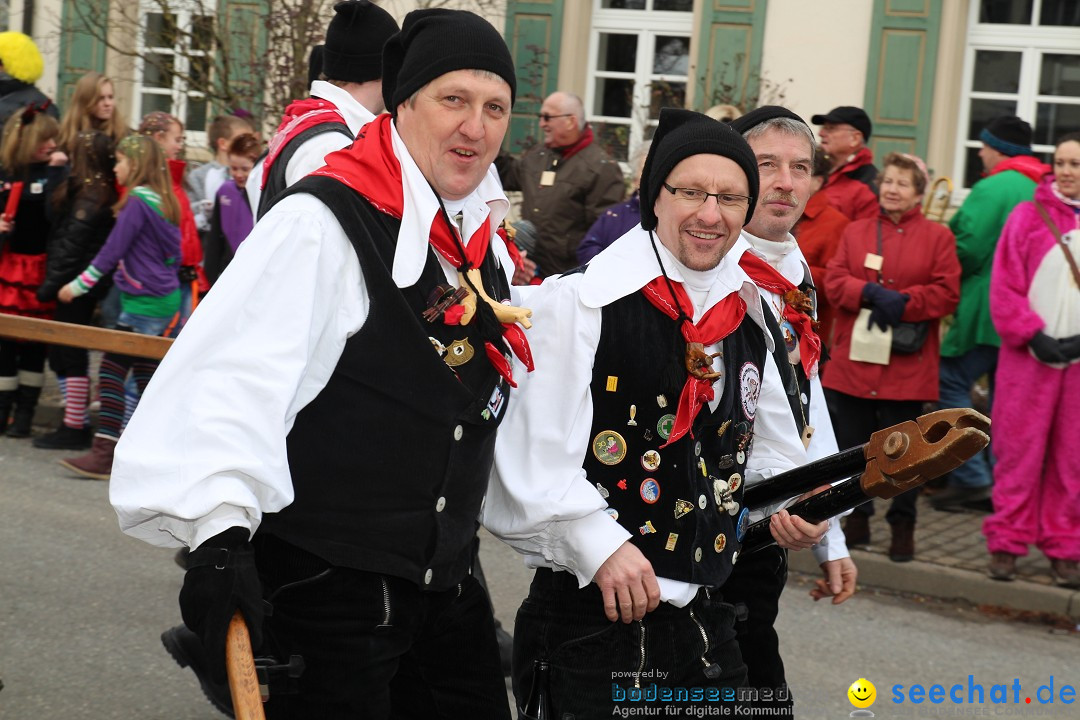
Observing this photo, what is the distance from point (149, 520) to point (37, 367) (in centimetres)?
662

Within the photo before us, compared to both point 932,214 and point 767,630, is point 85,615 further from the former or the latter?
point 932,214

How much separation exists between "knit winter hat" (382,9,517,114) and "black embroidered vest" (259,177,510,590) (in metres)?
0.29

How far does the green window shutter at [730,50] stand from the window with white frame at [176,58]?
13.6 feet

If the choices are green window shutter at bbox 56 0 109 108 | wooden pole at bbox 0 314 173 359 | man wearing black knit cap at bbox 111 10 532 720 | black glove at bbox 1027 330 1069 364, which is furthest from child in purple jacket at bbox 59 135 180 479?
green window shutter at bbox 56 0 109 108

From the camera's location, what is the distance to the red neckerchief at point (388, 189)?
2582mm

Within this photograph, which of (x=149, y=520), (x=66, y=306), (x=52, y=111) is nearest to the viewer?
(x=149, y=520)

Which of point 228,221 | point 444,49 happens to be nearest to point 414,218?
point 444,49

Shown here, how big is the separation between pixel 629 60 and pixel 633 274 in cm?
1029

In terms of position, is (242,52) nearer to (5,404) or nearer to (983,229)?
(5,404)

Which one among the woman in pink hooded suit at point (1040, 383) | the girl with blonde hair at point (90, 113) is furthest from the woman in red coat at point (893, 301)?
the girl with blonde hair at point (90, 113)

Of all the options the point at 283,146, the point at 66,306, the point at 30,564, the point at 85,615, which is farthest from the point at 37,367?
the point at 283,146

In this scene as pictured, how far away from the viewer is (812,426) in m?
3.67

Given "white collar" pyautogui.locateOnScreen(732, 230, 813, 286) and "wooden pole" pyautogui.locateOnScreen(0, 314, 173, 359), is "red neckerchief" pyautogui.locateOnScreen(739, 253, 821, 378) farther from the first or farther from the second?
"wooden pole" pyautogui.locateOnScreen(0, 314, 173, 359)

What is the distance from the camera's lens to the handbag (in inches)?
270
